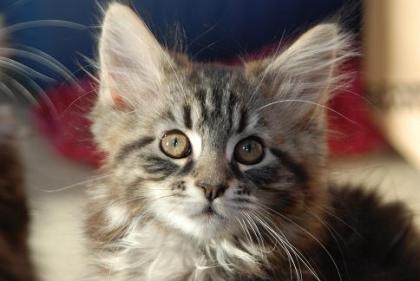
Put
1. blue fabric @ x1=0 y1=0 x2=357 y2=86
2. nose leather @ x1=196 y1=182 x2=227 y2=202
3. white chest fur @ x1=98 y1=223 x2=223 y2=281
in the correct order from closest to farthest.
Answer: nose leather @ x1=196 y1=182 x2=227 y2=202 < white chest fur @ x1=98 y1=223 x2=223 y2=281 < blue fabric @ x1=0 y1=0 x2=357 y2=86

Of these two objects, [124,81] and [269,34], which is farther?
[269,34]

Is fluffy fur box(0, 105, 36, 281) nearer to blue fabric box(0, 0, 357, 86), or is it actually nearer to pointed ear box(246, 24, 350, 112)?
pointed ear box(246, 24, 350, 112)

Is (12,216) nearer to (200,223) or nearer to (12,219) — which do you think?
(12,219)

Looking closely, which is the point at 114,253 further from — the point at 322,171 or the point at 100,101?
the point at 322,171

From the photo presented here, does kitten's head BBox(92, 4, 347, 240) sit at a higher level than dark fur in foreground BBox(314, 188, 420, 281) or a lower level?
higher

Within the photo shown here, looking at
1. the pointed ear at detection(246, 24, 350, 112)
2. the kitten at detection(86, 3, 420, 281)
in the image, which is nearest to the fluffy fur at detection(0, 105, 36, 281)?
the kitten at detection(86, 3, 420, 281)

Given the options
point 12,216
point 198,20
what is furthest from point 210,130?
point 198,20

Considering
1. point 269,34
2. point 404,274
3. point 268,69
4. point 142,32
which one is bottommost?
point 404,274

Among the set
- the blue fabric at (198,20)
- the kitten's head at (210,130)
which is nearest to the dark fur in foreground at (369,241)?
the kitten's head at (210,130)

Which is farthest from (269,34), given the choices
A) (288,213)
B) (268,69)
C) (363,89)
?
(288,213)
